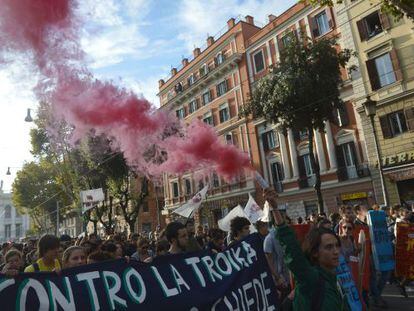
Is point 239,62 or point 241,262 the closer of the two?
point 241,262

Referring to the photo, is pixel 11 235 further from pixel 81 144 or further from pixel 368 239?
pixel 368 239

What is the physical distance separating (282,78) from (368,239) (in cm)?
1180

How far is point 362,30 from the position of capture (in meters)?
22.8

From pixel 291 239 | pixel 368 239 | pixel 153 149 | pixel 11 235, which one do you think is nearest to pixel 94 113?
pixel 153 149

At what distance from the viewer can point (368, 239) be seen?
26.7ft

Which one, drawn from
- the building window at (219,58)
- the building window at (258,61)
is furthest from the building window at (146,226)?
the building window at (258,61)

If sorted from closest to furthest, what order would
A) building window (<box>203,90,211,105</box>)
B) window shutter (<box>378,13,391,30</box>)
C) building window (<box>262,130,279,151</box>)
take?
window shutter (<box>378,13,391,30</box>) < building window (<box>262,130,279,151</box>) < building window (<box>203,90,211,105</box>)

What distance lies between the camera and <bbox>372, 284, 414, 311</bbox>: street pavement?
301 inches

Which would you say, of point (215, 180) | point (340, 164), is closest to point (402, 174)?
point (340, 164)

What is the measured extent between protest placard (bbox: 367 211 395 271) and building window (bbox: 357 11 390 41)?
16986mm

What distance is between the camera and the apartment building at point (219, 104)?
3198 centimetres

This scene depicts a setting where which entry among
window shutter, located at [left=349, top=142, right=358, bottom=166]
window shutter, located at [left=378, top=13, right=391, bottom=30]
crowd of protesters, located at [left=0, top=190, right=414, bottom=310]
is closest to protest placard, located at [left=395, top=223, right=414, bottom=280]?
crowd of protesters, located at [left=0, top=190, right=414, bottom=310]

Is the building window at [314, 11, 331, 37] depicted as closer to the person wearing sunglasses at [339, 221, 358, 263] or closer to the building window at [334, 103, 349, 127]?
the building window at [334, 103, 349, 127]

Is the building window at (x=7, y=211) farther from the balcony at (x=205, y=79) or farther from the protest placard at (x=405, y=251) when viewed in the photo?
the protest placard at (x=405, y=251)
